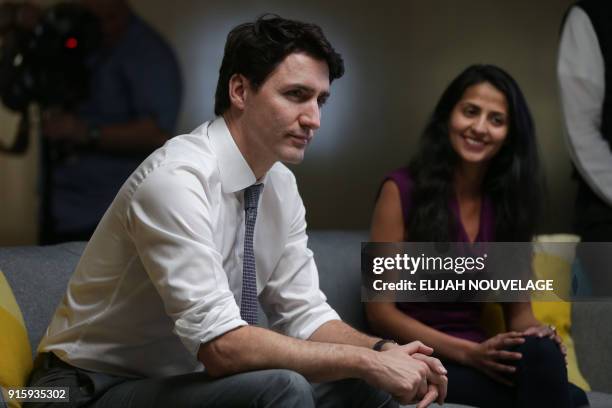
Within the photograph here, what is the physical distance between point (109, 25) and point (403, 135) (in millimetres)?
1152

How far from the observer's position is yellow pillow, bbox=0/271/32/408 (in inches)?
71.9

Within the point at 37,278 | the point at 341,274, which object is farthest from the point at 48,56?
the point at 341,274

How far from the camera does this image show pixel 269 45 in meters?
1.81

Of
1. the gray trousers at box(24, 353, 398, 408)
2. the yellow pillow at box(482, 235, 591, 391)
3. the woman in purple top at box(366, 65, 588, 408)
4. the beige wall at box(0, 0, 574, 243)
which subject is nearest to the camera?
the gray trousers at box(24, 353, 398, 408)

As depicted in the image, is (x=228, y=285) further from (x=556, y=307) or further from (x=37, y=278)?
(x=556, y=307)

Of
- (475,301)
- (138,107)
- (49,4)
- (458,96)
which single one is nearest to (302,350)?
(475,301)

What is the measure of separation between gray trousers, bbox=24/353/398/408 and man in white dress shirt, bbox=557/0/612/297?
4.27 feet

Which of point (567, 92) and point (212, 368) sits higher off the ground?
point (567, 92)

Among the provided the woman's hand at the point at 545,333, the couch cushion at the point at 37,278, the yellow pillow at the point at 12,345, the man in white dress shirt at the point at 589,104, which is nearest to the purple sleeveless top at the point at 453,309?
the woman's hand at the point at 545,333

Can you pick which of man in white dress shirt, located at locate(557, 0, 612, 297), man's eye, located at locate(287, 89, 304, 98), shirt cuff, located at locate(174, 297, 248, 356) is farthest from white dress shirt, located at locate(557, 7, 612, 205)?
shirt cuff, located at locate(174, 297, 248, 356)

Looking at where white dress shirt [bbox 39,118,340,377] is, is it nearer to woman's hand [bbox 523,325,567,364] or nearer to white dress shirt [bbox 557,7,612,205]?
woman's hand [bbox 523,325,567,364]

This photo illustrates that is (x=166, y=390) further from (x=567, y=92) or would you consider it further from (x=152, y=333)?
(x=567, y=92)

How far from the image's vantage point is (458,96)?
2523mm

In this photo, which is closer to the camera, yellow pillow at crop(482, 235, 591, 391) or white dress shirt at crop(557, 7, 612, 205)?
yellow pillow at crop(482, 235, 591, 391)
